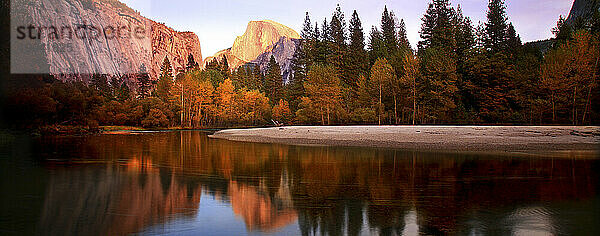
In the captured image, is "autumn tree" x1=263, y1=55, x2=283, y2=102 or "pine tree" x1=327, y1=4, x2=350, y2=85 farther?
"autumn tree" x1=263, y1=55, x2=283, y2=102

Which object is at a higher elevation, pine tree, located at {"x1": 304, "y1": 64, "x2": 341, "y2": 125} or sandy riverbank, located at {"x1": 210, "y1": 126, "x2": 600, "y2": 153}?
pine tree, located at {"x1": 304, "y1": 64, "x2": 341, "y2": 125}

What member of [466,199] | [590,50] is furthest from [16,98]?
[590,50]

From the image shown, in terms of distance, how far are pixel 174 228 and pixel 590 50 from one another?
148ft

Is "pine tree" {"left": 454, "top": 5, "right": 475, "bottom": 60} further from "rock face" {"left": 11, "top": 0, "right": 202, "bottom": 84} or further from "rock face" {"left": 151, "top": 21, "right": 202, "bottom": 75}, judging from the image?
"rock face" {"left": 151, "top": 21, "right": 202, "bottom": 75}

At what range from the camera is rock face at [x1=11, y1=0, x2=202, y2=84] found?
112 m

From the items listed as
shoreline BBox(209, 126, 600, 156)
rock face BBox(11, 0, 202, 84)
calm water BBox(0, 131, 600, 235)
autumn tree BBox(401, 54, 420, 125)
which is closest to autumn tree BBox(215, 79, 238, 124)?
autumn tree BBox(401, 54, 420, 125)

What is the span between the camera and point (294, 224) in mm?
5730

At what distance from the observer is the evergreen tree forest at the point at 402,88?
3681cm

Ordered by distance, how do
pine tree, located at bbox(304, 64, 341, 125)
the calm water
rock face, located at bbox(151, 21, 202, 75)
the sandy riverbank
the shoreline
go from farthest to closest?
rock face, located at bbox(151, 21, 202, 75), pine tree, located at bbox(304, 64, 341, 125), the sandy riverbank, the shoreline, the calm water

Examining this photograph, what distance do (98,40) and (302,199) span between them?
15727 cm

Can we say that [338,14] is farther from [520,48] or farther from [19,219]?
[19,219]

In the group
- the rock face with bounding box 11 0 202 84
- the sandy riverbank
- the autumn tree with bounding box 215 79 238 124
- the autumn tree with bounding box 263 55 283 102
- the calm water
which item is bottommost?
the calm water

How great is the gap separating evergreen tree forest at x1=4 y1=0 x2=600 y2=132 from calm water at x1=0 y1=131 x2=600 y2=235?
30391 millimetres

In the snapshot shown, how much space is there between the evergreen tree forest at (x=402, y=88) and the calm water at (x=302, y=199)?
30.4 metres
